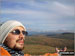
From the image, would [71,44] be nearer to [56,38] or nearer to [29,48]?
[56,38]

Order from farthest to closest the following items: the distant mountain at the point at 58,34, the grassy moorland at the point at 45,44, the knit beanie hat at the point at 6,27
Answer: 1. the grassy moorland at the point at 45,44
2. the distant mountain at the point at 58,34
3. the knit beanie hat at the point at 6,27

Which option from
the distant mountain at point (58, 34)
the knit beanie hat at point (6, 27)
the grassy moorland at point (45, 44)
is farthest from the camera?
the grassy moorland at point (45, 44)

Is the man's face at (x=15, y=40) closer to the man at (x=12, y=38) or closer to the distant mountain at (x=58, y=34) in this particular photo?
the man at (x=12, y=38)

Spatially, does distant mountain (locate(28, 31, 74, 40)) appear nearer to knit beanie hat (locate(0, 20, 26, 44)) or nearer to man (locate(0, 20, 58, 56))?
man (locate(0, 20, 58, 56))

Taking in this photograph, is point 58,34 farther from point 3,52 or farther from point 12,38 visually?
point 3,52

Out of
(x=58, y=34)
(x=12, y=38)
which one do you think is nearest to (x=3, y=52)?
(x=12, y=38)

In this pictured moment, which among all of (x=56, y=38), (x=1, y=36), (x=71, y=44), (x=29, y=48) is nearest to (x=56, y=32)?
(x=56, y=38)

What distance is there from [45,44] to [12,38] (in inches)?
26.3

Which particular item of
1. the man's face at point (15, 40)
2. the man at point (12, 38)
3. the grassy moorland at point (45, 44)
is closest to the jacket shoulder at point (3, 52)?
the man at point (12, 38)

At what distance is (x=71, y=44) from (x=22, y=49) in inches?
35.6

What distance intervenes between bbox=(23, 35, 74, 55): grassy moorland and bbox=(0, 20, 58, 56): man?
189mm

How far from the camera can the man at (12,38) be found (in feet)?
9.94

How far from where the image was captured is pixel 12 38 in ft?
10.2

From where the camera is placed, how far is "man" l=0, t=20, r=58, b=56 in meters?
3.03
